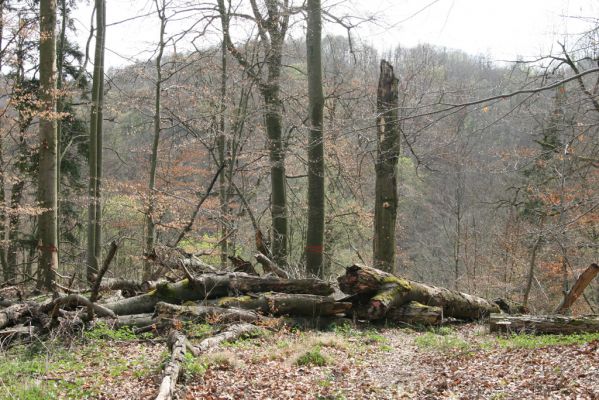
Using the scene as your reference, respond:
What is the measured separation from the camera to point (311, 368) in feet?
19.9

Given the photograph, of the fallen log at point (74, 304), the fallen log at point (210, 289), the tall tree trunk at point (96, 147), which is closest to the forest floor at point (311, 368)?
the fallen log at point (74, 304)

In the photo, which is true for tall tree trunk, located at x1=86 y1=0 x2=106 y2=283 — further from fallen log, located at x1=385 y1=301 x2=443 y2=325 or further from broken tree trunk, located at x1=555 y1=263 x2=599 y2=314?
broken tree trunk, located at x1=555 y1=263 x2=599 y2=314

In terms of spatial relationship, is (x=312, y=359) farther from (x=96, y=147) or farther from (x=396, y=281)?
(x=96, y=147)

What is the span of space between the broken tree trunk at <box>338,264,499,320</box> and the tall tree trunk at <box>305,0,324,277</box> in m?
2.91

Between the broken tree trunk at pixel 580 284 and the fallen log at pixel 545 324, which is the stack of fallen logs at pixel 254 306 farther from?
the broken tree trunk at pixel 580 284

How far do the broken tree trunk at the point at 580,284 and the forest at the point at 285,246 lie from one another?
5cm

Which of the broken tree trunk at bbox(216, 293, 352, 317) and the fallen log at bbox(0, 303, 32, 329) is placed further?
the broken tree trunk at bbox(216, 293, 352, 317)

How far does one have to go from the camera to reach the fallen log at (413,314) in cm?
910

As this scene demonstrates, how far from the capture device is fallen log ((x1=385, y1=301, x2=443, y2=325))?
910cm

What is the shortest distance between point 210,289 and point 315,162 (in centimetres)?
454

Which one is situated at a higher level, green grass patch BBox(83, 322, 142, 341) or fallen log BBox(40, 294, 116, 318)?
fallen log BBox(40, 294, 116, 318)

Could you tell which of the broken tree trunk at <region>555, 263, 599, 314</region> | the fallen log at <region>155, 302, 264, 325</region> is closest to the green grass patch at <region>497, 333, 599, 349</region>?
the broken tree trunk at <region>555, 263, 599, 314</region>

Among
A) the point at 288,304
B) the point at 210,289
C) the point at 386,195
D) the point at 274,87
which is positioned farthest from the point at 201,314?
the point at 274,87

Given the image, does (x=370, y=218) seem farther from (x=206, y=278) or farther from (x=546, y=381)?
(x=546, y=381)
